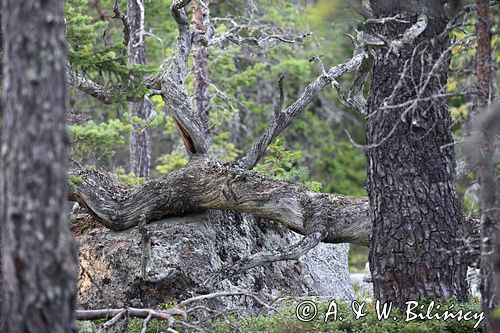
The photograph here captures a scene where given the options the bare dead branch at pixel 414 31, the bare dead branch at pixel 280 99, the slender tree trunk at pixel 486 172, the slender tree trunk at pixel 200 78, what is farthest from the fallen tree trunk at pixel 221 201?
the slender tree trunk at pixel 200 78

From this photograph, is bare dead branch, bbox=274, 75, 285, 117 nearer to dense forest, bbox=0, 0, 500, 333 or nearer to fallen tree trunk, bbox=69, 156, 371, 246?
dense forest, bbox=0, 0, 500, 333

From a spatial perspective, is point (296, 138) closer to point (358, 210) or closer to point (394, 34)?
point (358, 210)

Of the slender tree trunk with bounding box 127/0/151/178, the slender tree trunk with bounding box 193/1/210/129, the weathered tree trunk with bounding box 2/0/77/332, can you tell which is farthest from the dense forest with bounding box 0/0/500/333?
the slender tree trunk with bounding box 193/1/210/129

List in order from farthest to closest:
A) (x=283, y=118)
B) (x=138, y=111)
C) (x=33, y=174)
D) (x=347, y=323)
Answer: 1. (x=138, y=111)
2. (x=283, y=118)
3. (x=347, y=323)
4. (x=33, y=174)

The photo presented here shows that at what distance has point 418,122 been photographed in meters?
8.43

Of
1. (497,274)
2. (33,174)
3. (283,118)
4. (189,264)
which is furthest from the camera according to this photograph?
(283,118)

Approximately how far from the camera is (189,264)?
10.6 m

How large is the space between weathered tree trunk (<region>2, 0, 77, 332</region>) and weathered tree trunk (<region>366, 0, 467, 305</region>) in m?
4.19

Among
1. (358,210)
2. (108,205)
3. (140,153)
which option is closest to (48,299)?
(108,205)

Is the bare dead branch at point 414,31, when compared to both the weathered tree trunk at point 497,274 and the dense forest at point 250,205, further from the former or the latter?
the weathered tree trunk at point 497,274

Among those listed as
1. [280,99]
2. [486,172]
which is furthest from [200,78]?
[486,172]

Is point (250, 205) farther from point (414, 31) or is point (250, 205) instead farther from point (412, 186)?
point (414, 31)

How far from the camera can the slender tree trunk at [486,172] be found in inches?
245

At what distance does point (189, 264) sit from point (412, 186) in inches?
145
